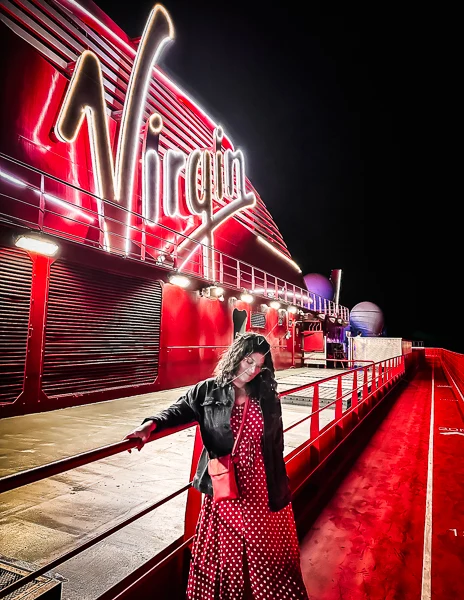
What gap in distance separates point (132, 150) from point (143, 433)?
407 inches

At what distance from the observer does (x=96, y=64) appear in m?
9.87

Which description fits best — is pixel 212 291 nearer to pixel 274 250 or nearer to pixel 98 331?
pixel 98 331

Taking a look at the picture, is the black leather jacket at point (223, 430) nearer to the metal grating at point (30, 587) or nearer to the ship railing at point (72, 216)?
the metal grating at point (30, 587)

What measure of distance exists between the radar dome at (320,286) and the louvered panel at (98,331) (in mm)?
27262

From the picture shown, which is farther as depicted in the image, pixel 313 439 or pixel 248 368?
pixel 313 439

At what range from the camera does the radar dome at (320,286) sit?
3622cm

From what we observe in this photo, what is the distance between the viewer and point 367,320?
126 feet

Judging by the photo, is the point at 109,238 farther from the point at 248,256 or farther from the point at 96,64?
the point at 248,256

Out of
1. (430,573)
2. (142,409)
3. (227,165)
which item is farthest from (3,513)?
(227,165)

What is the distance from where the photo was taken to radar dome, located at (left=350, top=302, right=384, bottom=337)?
126ft

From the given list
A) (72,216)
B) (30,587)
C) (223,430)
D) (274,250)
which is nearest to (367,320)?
(274,250)

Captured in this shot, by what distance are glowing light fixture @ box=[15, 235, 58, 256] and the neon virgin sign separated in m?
1.37

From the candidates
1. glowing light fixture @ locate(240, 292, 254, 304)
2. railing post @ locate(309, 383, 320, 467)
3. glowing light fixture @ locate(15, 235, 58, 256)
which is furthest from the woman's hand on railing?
glowing light fixture @ locate(240, 292, 254, 304)

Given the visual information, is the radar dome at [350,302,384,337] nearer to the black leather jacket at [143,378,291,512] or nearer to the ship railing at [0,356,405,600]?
the ship railing at [0,356,405,600]
